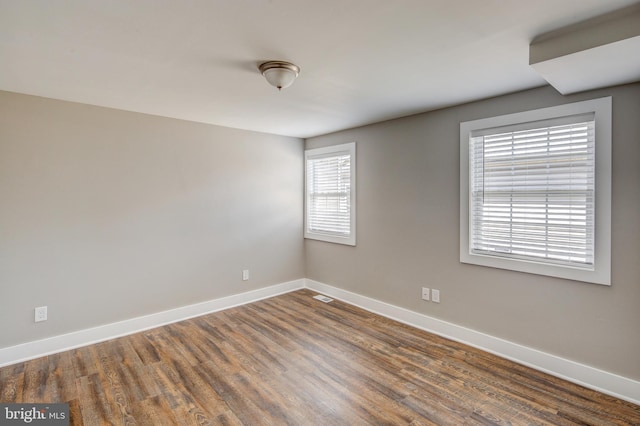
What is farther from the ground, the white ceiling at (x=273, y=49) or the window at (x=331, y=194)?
the white ceiling at (x=273, y=49)

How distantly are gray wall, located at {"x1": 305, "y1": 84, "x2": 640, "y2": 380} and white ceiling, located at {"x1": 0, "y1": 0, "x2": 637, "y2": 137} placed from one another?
51 centimetres

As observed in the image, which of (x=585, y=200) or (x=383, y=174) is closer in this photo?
(x=585, y=200)

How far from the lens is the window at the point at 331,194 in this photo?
A: 429cm

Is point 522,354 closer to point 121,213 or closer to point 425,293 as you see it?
point 425,293

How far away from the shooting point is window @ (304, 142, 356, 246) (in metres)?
4.29

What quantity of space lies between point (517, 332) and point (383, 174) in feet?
6.80

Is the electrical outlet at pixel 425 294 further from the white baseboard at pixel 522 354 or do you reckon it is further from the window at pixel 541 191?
the window at pixel 541 191

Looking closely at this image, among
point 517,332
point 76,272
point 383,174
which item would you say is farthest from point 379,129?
point 76,272

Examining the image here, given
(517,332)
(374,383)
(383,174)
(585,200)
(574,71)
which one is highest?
(574,71)

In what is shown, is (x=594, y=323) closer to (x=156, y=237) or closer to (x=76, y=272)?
(x=156, y=237)

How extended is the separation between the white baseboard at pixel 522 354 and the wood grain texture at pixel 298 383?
82mm

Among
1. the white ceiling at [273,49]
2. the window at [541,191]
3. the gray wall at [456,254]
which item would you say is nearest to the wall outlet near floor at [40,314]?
the white ceiling at [273,49]

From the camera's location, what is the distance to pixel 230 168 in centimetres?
412

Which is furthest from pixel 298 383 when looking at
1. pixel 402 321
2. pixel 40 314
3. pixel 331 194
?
pixel 331 194
